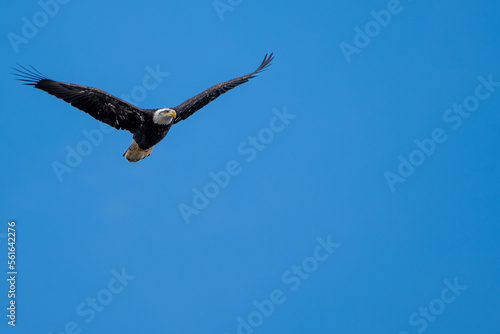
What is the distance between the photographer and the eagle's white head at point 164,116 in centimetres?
2356

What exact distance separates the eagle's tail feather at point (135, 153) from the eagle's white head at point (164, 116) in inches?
40.9

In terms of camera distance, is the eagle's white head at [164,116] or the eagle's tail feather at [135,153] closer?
the eagle's white head at [164,116]

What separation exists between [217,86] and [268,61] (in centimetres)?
170

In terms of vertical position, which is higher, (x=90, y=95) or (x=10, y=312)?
(x=90, y=95)

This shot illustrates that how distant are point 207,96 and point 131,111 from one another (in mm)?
2299

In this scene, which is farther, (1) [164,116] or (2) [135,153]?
(2) [135,153]

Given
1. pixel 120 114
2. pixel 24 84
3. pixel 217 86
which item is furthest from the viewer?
pixel 217 86

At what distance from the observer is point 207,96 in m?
25.1

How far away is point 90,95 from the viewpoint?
2295cm

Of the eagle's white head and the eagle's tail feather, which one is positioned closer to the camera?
the eagle's white head

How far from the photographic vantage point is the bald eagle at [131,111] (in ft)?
73.9

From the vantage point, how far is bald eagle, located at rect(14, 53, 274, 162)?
73.9 ft

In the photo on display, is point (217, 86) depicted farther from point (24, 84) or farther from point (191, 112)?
point (24, 84)

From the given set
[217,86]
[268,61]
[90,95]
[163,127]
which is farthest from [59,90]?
[268,61]
